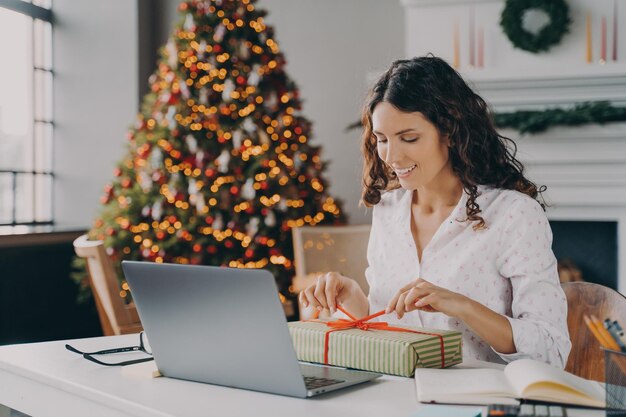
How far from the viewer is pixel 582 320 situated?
5.00 feet

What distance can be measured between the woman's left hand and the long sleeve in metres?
0.16

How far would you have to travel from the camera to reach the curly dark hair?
1567mm

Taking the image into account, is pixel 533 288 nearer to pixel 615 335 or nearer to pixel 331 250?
pixel 615 335

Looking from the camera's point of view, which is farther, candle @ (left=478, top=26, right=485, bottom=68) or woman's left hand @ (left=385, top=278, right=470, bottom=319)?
candle @ (left=478, top=26, right=485, bottom=68)

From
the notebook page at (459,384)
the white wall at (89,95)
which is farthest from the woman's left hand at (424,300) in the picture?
the white wall at (89,95)

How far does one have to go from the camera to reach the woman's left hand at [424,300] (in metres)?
1.20

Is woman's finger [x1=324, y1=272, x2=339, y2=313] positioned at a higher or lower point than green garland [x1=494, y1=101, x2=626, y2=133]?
lower

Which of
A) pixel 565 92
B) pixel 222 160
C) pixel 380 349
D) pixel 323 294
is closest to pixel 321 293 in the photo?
pixel 323 294

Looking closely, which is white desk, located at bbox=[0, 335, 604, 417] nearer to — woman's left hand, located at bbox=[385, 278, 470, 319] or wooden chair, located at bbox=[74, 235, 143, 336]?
woman's left hand, located at bbox=[385, 278, 470, 319]

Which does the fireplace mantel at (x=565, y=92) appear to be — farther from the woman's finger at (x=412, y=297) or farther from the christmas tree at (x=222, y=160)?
the woman's finger at (x=412, y=297)

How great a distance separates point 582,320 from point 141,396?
3.10 feet

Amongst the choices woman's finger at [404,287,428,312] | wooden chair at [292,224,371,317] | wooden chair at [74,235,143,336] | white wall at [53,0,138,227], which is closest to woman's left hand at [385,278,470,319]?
woman's finger at [404,287,428,312]

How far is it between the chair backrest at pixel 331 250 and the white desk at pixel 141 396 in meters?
1.90

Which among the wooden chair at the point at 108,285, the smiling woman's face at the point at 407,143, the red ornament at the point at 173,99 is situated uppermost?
the red ornament at the point at 173,99
